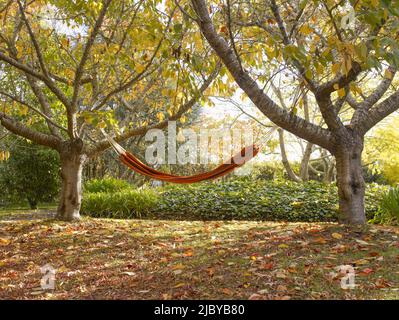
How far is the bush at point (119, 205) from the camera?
695 centimetres

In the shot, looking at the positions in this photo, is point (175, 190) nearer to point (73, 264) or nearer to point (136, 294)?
point (73, 264)

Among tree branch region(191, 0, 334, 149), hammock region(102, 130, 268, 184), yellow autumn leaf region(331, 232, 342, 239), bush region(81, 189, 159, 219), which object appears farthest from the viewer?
bush region(81, 189, 159, 219)

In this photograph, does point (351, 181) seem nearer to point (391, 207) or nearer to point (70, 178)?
point (391, 207)

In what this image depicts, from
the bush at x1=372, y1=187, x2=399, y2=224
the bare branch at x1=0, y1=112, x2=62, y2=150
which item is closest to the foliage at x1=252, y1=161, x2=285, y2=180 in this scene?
the bush at x1=372, y1=187, x2=399, y2=224

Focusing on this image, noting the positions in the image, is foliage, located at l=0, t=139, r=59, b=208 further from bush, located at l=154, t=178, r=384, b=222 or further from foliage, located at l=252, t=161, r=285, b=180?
foliage, located at l=252, t=161, r=285, b=180

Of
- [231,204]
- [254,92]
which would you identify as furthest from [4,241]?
[231,204]

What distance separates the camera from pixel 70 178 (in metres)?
5.22

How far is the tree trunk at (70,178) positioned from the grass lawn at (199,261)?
0.29 meters

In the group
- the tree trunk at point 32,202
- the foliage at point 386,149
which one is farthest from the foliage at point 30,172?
the foliage at point 386,149

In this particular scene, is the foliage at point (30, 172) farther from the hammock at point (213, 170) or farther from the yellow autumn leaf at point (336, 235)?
the yellow autumn leaf at point (336, 235)

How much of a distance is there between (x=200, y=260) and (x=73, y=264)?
103 cm

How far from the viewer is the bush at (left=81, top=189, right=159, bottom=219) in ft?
22.8

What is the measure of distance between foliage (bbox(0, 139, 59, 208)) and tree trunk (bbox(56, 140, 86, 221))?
11.8ft

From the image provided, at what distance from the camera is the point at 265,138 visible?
4766mm
